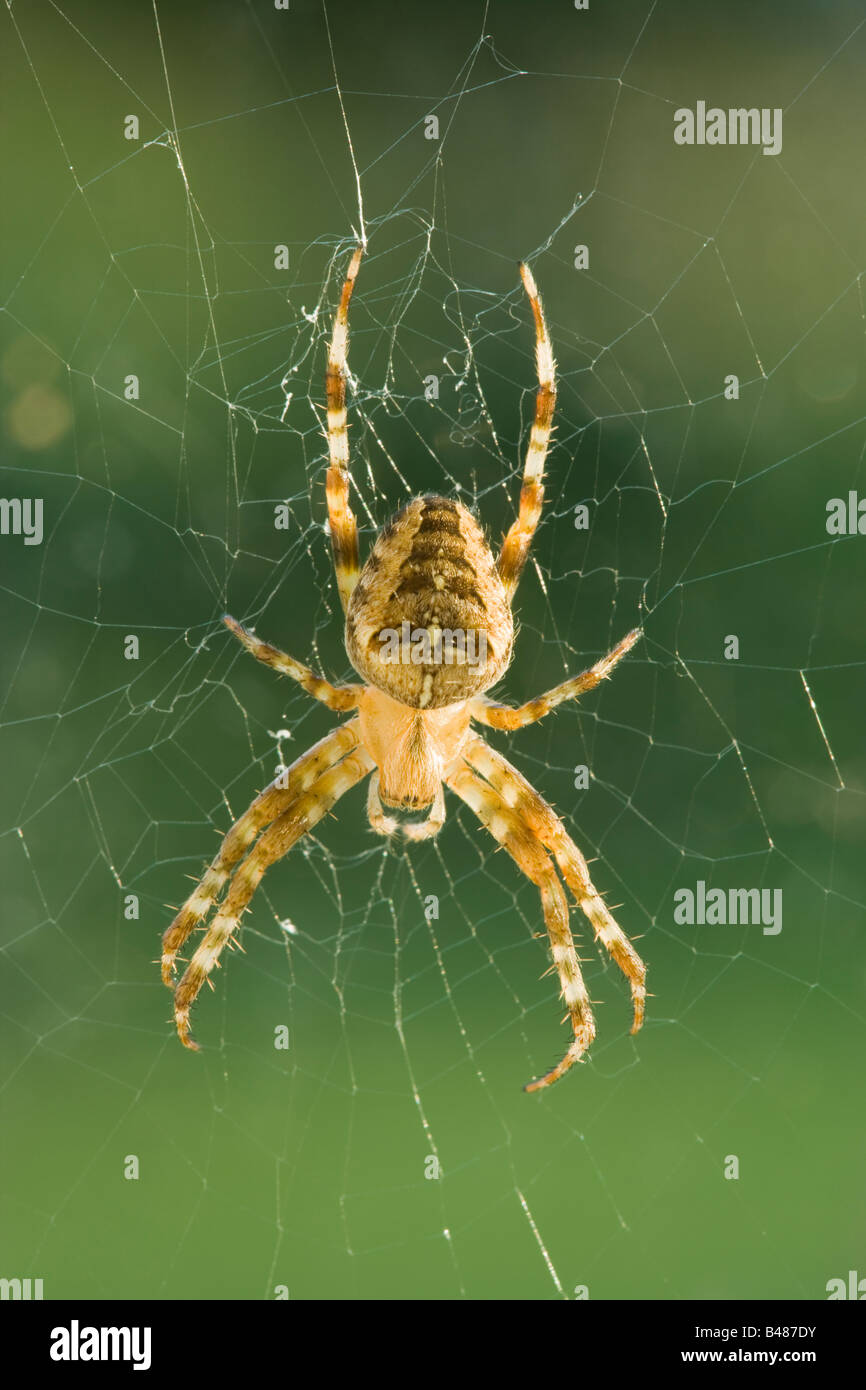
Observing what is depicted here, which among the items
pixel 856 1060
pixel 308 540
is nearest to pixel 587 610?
pixel 308 540

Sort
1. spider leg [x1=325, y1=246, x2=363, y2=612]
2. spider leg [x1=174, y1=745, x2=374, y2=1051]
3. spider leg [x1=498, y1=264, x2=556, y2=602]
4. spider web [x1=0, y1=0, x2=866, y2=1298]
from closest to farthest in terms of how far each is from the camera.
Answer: spider leg [x1=325, y1=246, x2=363, y2=612], spider leg [x1=498, y1=264, x2=556, y2=602], spider leg [x1=174, y1=745, x2=374, y2=1051], spider web [x1=0, y1=0, x2=866, y2=1298]

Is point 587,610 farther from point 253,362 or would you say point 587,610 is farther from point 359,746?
point 359,746

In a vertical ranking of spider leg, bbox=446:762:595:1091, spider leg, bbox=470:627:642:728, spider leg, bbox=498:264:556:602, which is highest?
spider leg, bbox=498:264:556:602

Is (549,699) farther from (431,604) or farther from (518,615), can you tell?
(518,615)

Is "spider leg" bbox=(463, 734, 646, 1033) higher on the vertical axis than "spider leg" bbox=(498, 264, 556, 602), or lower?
lower

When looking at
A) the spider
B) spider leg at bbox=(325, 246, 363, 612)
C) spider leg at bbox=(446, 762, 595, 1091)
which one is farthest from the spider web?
spider leg at bbox=(325, 246, 363, 612)

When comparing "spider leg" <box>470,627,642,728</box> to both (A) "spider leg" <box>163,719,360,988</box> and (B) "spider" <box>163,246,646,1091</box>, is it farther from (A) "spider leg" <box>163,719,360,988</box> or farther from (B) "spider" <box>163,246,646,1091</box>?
(A) "spider leg" <box>163,719,360,988</box>
